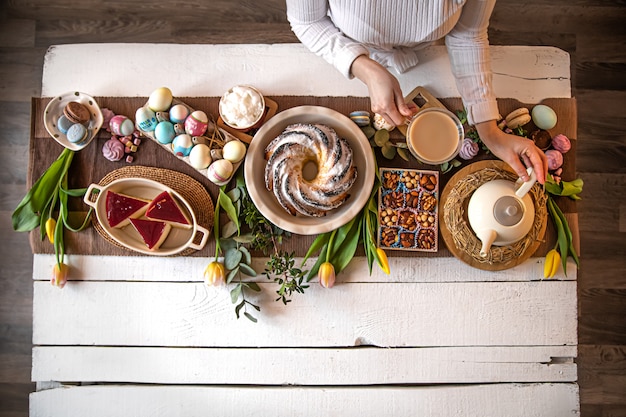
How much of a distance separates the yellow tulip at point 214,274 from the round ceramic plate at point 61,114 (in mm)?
474

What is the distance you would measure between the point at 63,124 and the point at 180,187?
0.34 meters

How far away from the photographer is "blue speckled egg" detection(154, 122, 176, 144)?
3.81 feet

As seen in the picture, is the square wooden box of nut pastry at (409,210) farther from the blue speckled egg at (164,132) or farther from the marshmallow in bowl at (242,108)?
the blue speckled egg at (164,132)

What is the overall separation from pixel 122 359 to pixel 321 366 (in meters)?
0.55

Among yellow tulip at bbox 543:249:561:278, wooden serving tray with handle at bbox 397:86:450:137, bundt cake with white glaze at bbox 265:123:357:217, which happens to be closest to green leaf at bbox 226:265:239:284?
bundt cake with white glaze at bbox 265:123:357:217

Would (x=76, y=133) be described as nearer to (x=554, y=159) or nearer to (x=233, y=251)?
(x=233, y=251)

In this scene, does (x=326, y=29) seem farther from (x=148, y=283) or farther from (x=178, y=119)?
(x=148, y=283)

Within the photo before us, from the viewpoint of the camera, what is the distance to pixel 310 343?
48.7 inches

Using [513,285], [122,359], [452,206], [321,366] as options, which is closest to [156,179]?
[122,359]

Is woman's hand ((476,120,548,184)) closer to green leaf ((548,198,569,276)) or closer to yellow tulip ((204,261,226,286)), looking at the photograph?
green leaf ((548,198,569,276))

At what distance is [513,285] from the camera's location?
1.24 metres

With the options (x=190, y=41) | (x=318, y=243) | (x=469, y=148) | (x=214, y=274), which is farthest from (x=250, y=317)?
(x=190, y=41)

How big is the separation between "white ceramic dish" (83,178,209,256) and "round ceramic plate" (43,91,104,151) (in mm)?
140

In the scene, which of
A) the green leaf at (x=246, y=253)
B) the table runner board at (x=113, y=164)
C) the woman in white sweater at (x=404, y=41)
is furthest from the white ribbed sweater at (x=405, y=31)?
the green leaf at (x=246, y=253)
